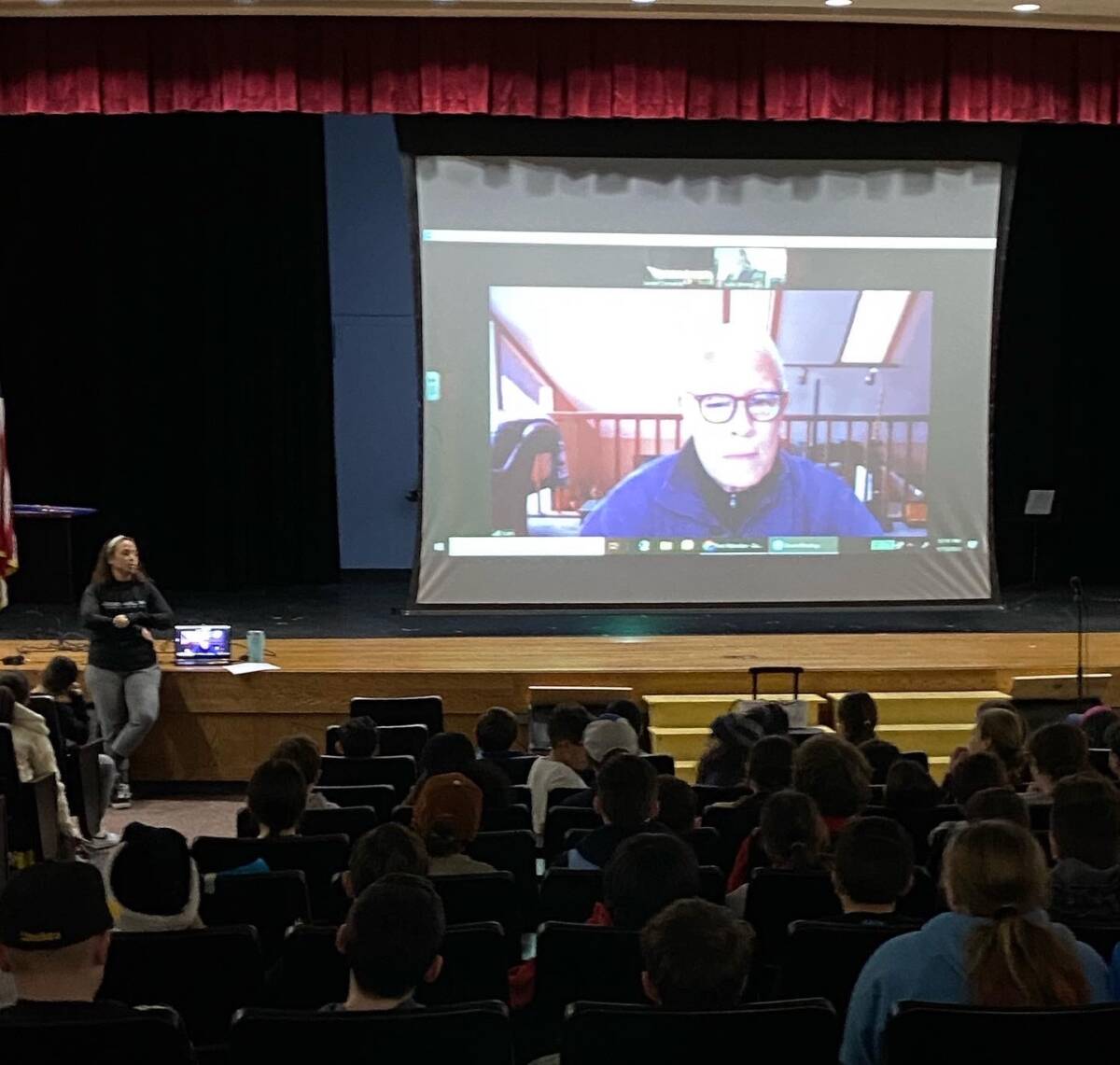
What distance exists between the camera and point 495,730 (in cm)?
580

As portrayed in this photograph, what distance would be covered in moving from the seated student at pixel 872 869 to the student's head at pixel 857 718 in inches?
100

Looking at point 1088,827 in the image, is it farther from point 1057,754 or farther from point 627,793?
point 1057,754

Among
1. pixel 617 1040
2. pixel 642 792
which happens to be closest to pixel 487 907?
pixel 642 792

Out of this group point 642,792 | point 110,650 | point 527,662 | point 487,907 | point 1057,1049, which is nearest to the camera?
point 1057,1049

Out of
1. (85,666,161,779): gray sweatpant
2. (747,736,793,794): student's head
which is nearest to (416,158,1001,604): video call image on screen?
(85,666,161,779): gray sweatpant

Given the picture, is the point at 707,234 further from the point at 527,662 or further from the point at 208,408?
the point at 208,408

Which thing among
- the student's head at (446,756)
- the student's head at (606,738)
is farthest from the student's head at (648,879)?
the student's head at (606,738)

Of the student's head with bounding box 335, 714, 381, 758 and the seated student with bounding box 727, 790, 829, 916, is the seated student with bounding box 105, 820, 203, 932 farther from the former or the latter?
the student's head with bounding box 335, 714, 381, 758

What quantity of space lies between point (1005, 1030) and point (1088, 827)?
1.02m

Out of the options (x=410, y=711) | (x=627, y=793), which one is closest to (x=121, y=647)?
(x=410, y=711)

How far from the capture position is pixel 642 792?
3926 mm

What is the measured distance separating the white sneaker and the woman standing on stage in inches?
26.5

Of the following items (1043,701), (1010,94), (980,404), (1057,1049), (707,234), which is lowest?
(1043,701)

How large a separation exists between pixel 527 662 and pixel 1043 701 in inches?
110
